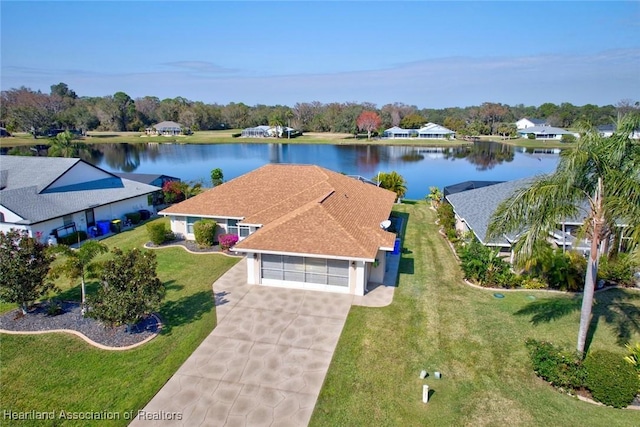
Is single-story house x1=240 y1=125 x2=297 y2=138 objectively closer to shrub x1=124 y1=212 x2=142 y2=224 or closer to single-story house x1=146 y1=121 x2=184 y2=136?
single-story house x1=146 y1=121 x2=184 y2=136

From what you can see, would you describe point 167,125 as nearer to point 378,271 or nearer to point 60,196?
point 60,196

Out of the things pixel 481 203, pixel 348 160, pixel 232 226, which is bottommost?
pixel 232 226

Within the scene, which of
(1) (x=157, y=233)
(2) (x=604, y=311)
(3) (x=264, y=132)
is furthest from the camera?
(3) (x=264, y=132)

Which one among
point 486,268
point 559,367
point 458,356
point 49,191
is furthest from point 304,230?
point 49,191

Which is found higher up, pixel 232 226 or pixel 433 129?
pixel 433 129

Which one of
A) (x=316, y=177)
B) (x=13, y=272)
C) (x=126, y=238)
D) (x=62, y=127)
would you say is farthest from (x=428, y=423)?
(x=62, y=127)

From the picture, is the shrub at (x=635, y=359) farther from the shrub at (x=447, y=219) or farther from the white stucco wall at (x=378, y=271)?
the shrub at (x=447, y=219)

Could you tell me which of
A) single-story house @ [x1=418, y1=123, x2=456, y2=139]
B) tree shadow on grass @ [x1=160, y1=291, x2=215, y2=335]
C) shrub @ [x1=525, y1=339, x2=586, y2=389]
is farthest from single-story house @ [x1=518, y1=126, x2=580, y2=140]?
tree shadow on grass @ [x1=160, y1=291, x2=215, y2=335]
